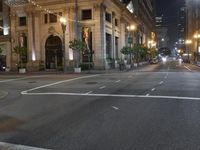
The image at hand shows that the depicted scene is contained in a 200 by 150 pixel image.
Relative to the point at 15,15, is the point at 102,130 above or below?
below

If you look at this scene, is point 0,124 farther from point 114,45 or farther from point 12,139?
point 114,45

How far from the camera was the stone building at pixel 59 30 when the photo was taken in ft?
193

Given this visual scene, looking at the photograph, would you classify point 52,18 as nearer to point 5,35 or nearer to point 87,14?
point 87,14

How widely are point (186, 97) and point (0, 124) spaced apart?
9.08 meters

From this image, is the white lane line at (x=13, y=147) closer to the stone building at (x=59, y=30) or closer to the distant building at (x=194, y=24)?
the stone building at (x=59, y=30)

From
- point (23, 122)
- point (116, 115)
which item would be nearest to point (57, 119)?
point (23, 122)

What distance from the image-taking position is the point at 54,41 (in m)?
61.7

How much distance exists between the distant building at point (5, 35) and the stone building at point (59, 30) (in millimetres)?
1293

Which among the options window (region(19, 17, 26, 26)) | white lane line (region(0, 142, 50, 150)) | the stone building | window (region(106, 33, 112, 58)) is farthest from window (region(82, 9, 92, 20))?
white lane line (region(0, 142, 50, 150))

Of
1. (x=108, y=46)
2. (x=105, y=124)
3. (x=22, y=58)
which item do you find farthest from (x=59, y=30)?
(x=105, y=124)

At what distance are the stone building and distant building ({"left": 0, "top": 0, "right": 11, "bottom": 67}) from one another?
1.29m

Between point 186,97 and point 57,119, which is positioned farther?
point 186,97

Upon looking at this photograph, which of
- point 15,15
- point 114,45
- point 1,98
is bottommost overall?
point 1,98

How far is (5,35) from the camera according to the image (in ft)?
218
